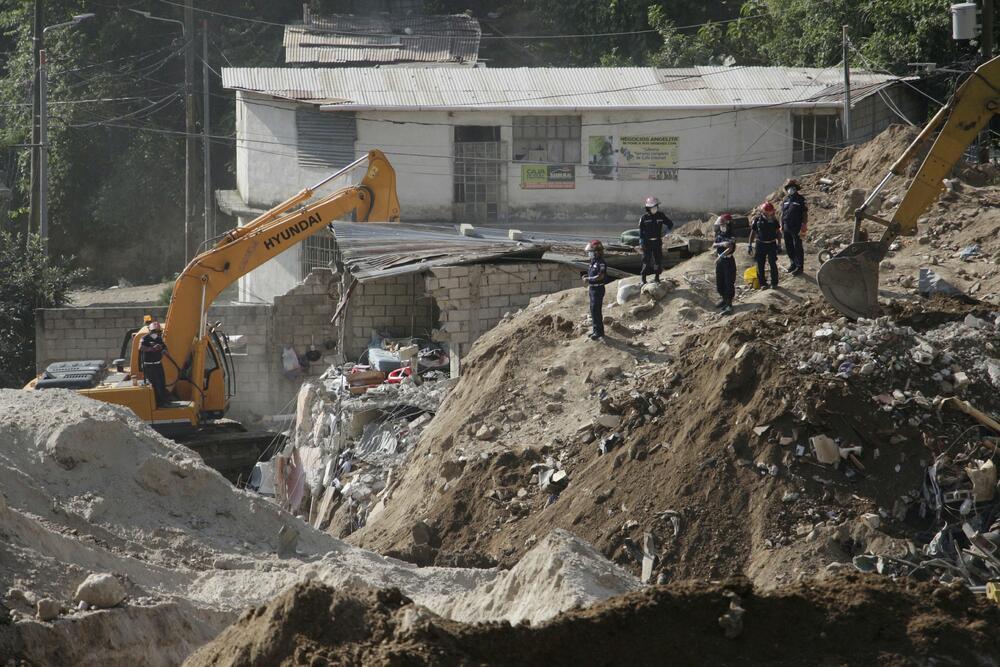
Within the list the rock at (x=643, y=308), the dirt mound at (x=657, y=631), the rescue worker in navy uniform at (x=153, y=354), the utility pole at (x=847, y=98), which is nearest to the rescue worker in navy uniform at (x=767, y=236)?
the rock at (x=643, y=308)

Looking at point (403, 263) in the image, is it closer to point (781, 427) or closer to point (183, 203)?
point (781, 427)

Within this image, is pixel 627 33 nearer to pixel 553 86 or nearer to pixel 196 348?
pixel 553 86

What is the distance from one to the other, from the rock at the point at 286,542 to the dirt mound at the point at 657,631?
384cm

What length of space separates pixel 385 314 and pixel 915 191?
29.7 ft

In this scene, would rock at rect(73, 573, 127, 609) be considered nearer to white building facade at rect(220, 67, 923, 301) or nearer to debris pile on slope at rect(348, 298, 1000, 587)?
debris pile on slope at rect(348, 298, 1000, 587)

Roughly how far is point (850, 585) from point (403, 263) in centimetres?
1212

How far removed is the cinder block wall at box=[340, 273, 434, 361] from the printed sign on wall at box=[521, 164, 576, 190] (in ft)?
22.6

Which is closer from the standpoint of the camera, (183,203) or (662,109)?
(662,109)

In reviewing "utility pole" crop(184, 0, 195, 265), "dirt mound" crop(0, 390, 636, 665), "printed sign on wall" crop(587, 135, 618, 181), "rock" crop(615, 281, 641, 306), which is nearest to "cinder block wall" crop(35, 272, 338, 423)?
"printed sign on wall" crop(587, 135, 618, 181)

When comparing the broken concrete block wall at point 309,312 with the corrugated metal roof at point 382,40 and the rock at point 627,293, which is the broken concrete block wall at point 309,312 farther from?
the corrugated metal roof at point 382,40

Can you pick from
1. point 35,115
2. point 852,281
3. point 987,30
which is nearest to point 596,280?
point 852,281

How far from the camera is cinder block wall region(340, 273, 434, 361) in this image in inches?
827

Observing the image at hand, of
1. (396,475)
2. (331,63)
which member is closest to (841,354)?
(396,475)

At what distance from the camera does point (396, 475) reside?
628 inches
